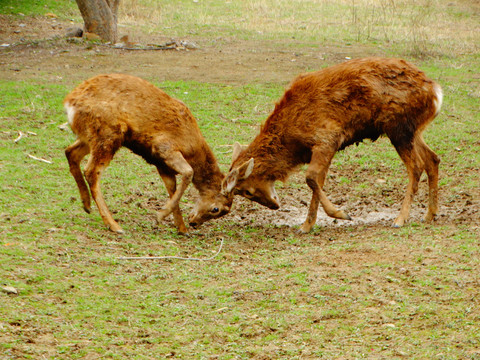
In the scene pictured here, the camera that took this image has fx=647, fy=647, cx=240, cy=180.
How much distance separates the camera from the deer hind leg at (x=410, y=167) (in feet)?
24.6

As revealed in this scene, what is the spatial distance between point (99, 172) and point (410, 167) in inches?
140

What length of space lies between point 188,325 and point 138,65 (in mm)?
10124

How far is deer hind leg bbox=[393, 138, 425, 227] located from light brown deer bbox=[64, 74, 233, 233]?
203 centimetres

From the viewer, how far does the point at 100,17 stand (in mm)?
15609

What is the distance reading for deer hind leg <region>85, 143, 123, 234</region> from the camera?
696 centimetres

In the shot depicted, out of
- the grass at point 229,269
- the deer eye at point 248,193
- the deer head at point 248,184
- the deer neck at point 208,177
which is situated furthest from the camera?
the deer eye at point 248,193

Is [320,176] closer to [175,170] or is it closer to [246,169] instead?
[246,169]

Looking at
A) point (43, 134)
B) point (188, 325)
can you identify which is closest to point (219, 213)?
point (188, 325)

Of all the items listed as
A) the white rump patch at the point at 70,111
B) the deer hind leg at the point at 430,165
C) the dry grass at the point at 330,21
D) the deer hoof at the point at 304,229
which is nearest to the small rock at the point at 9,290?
the white rump patch at the point at 70,111

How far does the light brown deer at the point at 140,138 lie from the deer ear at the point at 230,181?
13cm

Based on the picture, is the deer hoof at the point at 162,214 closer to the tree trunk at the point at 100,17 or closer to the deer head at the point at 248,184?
the deer head at the point at 248,184

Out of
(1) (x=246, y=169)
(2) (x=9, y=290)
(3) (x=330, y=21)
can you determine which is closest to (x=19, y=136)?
(1) (x=246, y=169)

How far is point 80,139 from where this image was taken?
7.16 meters

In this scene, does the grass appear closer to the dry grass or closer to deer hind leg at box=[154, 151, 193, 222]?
deer hind leg at box=[154, 151, 193, 222]
